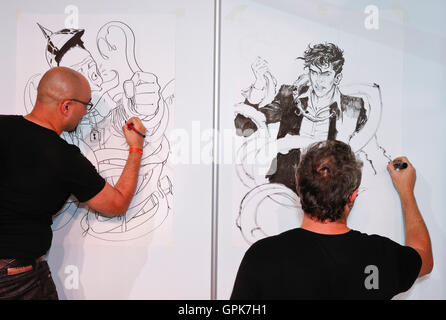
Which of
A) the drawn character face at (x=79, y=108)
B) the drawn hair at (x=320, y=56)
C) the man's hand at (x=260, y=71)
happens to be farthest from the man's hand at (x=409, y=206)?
the drawn character face at (x=79, y=108)

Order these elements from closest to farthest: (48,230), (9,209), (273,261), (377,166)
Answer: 1. (273,261)
2. (9,209)
3. (48,230)
4. (377,166)

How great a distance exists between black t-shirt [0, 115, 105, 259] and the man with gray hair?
27.6 inches

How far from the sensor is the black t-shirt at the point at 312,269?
0.99 m

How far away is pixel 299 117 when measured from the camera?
4.67ft

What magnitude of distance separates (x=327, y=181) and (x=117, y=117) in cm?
90

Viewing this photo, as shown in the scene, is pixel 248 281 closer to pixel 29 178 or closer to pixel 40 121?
pixel 29 178

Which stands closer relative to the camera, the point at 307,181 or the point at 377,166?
the point at 307,181

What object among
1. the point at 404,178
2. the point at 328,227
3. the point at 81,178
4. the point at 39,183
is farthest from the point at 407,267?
the point at 39,183

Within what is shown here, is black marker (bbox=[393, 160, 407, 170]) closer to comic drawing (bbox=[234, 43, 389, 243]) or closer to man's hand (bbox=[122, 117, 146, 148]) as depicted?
comic drawing (bbox=[234, 43, 389, 243])

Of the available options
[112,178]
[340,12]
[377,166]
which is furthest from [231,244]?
[340,12]

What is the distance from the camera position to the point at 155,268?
1440mm

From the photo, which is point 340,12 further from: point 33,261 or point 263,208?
point 33,261
